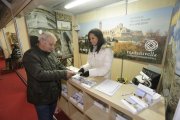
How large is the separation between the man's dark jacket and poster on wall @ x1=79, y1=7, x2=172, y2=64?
2.28 metres

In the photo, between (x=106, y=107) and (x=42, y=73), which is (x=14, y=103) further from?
(x=106, y=107)

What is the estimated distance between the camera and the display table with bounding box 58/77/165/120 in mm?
912

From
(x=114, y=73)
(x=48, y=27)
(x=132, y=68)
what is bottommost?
(x=114, y=73)

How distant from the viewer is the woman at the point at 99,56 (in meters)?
1.64

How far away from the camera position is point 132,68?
325 cm

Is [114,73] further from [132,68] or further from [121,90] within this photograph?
[121,90]

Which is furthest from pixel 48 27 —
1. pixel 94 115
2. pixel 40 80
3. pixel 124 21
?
pixel 94 115

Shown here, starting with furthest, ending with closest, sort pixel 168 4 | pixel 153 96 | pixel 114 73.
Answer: pixel 114 73, pixel 168 4, pixel 153 96

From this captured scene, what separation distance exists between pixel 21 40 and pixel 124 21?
299 cm

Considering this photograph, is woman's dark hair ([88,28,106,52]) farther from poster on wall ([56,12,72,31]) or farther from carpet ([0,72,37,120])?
poster on wall ([56,12,72,31])

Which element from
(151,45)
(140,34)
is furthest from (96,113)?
(140,34)

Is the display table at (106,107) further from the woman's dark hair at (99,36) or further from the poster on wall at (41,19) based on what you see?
the poster on wall at (41,19)

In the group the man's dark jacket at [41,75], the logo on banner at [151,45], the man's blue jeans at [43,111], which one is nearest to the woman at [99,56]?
the man's dark jacket at [41,75]

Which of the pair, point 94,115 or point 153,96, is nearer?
point 153,96
